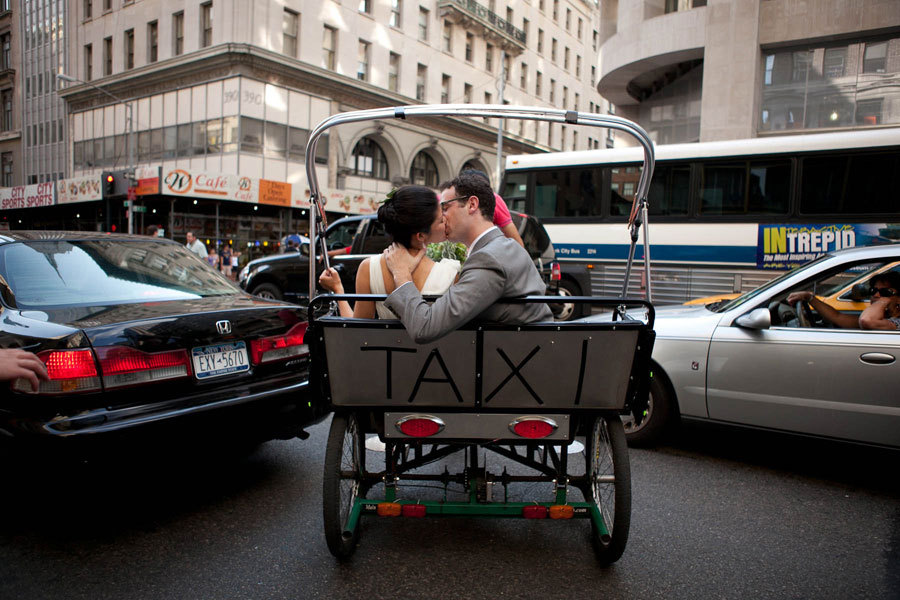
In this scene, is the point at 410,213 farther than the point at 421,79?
No

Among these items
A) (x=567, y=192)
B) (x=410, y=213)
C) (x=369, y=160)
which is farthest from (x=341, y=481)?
(x=369, y=160)

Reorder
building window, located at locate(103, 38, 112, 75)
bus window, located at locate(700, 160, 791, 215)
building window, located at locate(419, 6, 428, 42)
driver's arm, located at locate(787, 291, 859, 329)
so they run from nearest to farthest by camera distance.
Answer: driver's arm, located at locate(787, 291, 859, 329) → bus window, located at locate(700, 160, 791, 215) → building window, located at locate(103, 38, 112, 75) → building window, located at locate(419, 6, 428, 42)

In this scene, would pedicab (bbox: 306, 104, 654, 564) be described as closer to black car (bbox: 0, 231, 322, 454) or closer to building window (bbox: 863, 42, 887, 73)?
black car (bbox: 0, 231, 322, 454)

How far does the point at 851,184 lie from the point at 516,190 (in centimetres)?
594

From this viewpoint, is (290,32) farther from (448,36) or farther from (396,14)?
(448,36)

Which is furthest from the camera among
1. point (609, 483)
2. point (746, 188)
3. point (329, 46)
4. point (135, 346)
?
point (329, 46)

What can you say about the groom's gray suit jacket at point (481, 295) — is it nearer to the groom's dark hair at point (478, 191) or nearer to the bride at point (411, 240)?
the groom's dark hair at point (478, 191)

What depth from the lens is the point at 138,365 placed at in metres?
3.21

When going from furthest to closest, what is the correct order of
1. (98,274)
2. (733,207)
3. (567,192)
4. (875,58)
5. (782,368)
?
(875,58) < (567,192) < (733,207) < (782,368) < (98,274)

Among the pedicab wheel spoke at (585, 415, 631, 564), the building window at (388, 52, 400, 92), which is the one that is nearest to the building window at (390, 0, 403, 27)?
the building window at (388, 52, 400, 92)

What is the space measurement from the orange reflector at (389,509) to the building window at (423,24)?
130 ft

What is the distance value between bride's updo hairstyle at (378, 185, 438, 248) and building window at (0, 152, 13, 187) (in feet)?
178

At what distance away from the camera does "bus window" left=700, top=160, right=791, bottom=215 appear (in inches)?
414

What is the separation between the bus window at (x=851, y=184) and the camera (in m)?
9.82
